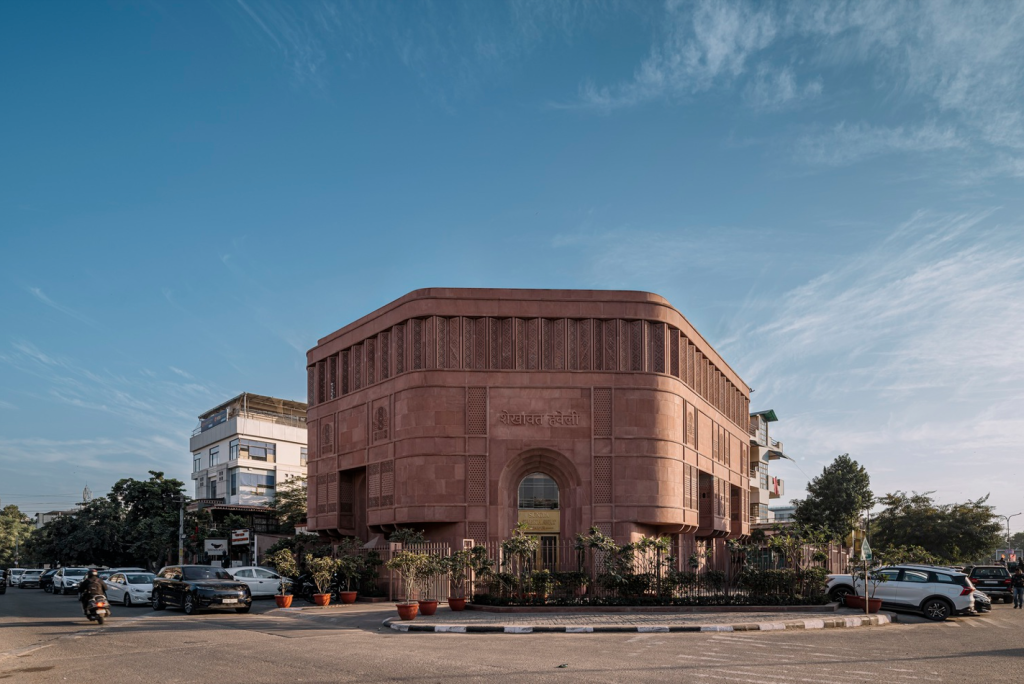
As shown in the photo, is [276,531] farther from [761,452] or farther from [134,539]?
[761,452]

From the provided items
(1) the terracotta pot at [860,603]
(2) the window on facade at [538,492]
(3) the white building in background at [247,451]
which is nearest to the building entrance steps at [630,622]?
(1) the terracotta pot at [860,603]

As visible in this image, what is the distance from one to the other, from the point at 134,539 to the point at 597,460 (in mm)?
44082

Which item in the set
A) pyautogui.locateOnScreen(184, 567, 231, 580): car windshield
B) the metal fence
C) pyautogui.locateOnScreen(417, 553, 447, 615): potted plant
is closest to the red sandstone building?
the metal fence

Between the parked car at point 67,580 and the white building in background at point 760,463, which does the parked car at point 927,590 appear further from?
the white building in background at point 760,463

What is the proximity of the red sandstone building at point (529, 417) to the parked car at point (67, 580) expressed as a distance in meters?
16.6

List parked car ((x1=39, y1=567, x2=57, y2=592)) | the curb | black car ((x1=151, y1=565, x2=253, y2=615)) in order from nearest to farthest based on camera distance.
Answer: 1. the curb
2. black car ((x1=151, y1=565, x2=253, y2=615))
3. parked car ((x1=39, y1=567, x2=57, y2=592))

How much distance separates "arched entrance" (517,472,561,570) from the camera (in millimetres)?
37844

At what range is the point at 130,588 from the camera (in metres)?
33.2

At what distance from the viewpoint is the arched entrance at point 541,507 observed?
124 feet

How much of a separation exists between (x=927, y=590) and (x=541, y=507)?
15150 millimetres

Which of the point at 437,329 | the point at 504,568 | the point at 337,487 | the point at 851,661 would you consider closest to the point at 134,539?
the point at 337,487

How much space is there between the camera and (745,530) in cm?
5622

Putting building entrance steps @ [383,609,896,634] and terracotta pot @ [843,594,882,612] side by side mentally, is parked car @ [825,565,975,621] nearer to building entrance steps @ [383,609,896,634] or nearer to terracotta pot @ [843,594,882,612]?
terracotta pot @ [843,594,882,612]

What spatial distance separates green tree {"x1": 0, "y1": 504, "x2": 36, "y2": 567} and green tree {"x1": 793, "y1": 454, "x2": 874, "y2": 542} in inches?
3131
